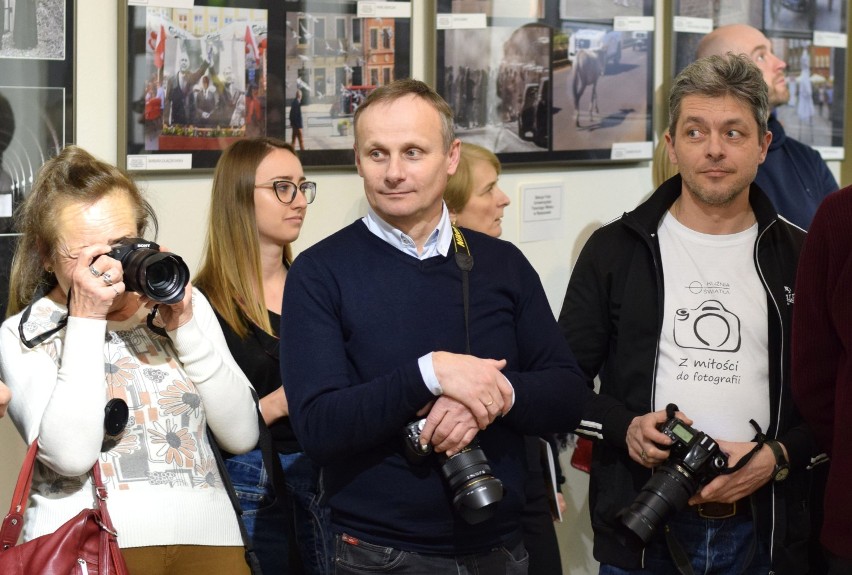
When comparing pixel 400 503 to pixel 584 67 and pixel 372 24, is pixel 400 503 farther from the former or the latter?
pixel 584 67

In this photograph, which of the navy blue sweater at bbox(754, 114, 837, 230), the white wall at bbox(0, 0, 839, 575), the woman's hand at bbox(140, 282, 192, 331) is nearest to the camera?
the woman's hand at bbox(140, 282, 192, 331)

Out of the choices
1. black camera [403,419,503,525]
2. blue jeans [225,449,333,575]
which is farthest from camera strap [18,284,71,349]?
black camera [403,419,503,525]

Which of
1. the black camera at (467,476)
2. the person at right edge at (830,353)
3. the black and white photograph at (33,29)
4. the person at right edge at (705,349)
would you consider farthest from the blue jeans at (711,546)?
the black and white photograph at (33,29)

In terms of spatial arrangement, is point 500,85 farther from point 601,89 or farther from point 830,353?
point 830,353

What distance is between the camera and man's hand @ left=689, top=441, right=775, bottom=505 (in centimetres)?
223

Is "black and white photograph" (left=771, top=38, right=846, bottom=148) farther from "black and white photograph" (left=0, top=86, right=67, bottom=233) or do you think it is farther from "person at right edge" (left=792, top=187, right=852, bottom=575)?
"black and white photograph" (left=0, top=86, right=67, bottom=233)

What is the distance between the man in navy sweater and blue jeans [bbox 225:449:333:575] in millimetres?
489

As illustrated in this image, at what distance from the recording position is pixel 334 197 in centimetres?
301

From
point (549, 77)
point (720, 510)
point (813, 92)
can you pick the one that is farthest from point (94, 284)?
point (813, 92)

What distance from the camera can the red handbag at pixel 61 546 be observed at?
1.78 m

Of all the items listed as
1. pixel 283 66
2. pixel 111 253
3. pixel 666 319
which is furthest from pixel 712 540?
pixel 283 66

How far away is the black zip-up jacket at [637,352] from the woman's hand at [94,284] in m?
1.03

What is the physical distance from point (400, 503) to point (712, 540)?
2.72ft

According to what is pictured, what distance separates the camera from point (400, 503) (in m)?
1.85
